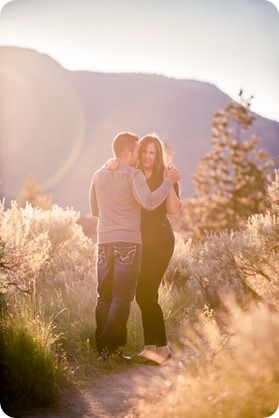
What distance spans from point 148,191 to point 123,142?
514 millimetres

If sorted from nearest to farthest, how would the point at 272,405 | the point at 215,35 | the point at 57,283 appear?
the point at 272,405 → the point at 215,35 → the point at 57,283

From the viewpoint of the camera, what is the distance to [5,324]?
488 centimetres

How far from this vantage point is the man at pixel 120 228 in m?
4.99

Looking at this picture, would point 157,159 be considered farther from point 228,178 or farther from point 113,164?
point 228,178

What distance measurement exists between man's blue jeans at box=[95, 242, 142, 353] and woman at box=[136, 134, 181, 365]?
0.59ft

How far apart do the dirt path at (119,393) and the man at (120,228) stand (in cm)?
32

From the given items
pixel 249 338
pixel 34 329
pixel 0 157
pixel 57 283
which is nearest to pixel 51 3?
pixel 0 157

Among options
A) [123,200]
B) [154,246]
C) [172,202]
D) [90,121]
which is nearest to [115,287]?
[154,246]

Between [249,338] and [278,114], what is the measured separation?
1.93 meters

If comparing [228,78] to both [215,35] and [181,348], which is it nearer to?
[215,35]

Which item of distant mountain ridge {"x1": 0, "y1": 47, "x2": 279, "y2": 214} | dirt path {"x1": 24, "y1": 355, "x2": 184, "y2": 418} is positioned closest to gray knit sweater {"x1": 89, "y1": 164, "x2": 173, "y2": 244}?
distant mountain ridge {"x1": 0, "y1": 47, "x2": 279, "y2": 214}

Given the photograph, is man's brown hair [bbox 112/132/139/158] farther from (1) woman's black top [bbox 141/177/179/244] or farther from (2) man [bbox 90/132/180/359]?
(1) woman's black top [bbox 141/177/179/244]

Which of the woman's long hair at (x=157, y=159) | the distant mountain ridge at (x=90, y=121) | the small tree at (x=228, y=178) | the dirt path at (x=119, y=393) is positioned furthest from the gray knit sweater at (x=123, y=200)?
the small tree at (x=228, y=178)

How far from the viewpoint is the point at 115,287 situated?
513 cm
